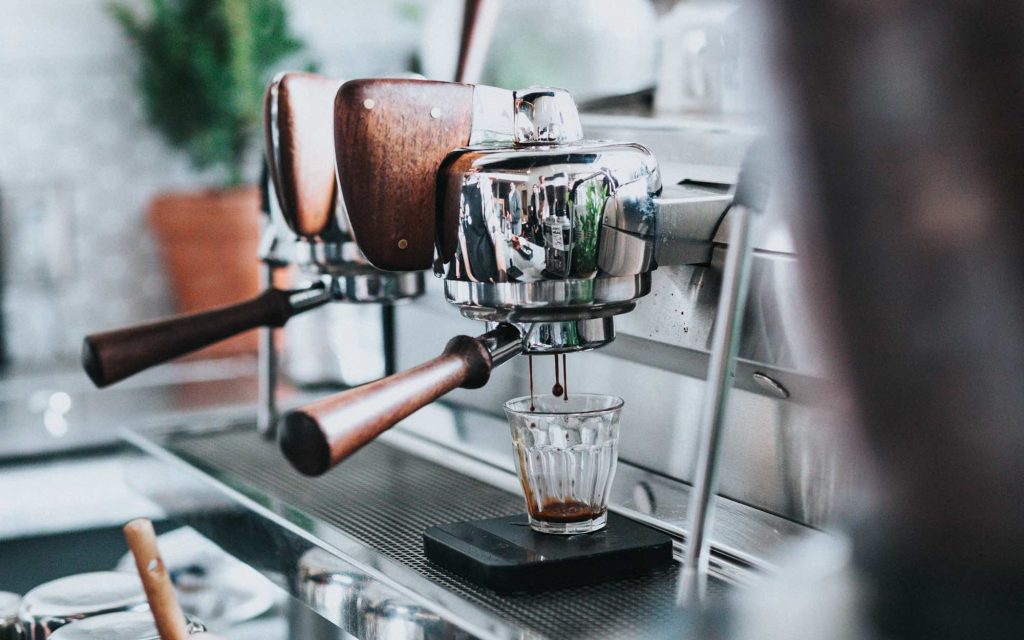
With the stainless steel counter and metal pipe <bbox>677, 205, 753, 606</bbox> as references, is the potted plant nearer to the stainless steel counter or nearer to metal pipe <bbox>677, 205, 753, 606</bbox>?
the stainless steel counter

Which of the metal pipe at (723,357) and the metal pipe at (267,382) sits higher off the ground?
the metal pipe at (723,357)

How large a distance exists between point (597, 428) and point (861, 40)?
385 millimetres

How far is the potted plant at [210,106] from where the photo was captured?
298cm

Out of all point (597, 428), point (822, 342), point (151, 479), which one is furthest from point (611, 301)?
point (151, 479)

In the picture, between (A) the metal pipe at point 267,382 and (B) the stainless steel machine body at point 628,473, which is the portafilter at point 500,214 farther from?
(A) the metal pipe at point 267,382

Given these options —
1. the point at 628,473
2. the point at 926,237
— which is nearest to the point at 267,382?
the point at 628,473

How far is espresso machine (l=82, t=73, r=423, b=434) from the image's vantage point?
58 centimetres

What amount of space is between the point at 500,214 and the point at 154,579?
0.22 meters

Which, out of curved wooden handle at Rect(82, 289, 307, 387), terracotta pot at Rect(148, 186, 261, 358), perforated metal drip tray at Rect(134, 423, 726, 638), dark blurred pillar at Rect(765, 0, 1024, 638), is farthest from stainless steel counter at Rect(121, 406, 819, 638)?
terracotta pot at Rect(148, 186, 261, 358)

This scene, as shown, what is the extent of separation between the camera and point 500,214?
468 mm

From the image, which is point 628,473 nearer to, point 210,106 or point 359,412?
point 359,412

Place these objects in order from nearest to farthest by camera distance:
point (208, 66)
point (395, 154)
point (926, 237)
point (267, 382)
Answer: point (926, 237), point (395, 154), point (267, 382), point (208, 66)

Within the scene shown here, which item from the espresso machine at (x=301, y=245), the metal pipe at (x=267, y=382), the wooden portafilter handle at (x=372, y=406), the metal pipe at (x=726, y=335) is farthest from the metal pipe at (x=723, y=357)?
the metal pipe at (x=267, y=382)

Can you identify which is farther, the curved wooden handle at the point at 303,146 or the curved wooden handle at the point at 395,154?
the curved wooden handle at the point at 303,146
